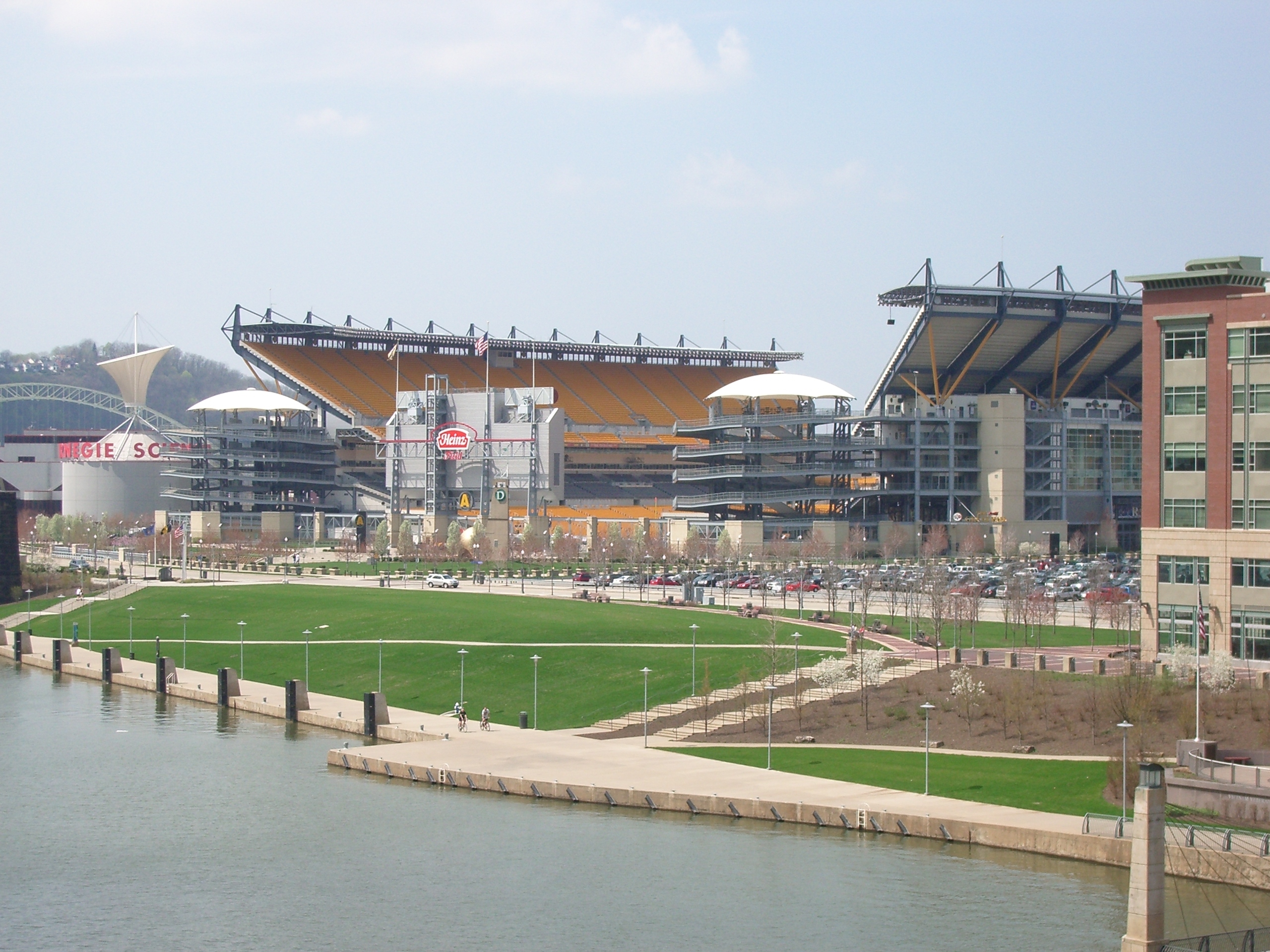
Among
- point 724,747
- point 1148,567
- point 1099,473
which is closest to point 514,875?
point 724,747

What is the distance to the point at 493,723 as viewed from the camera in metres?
75.9

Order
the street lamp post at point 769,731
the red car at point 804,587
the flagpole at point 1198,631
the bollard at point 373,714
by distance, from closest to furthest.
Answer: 1. the flagpole at point 1198,631
2. the street lamp post at point 769,731
3. the bollard at point 373,714
4. the red car at point 804,587

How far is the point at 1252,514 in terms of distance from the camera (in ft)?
227

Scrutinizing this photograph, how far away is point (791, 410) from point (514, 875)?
140696 mm

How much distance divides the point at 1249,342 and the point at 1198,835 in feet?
95.5

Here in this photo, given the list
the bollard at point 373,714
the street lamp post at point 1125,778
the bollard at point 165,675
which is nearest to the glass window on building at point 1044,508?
the bollard at point 165,675

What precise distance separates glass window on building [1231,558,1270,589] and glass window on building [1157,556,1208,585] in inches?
51.7

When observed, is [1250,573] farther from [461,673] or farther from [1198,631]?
[461,673]

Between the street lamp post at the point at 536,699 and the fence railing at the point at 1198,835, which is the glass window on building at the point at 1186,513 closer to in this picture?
the fence railing at the point at 1198,835

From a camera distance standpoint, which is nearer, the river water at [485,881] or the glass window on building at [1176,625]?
the river water at [485,881]

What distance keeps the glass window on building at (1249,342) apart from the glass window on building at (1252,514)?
6.43 metres

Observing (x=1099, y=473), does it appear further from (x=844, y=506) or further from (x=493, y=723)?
(x=493, y=723)

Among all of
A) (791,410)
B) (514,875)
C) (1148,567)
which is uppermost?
(791,410)

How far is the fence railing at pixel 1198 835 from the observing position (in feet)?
152
